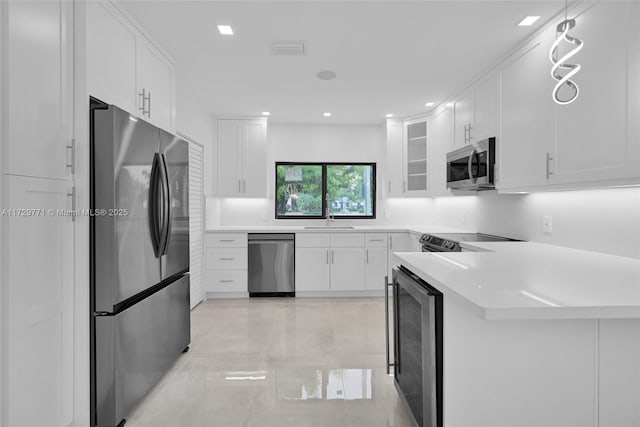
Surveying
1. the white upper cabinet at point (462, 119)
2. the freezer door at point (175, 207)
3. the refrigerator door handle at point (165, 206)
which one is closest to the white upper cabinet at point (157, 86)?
the freezer door at point (175, 207)

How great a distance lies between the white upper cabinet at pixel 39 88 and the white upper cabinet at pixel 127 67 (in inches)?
5.2

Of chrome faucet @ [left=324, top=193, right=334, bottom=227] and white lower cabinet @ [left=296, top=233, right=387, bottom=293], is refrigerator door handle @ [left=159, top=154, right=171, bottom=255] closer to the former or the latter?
white lower cabinet @ [left=296, top=233, right=387, bottom=293]

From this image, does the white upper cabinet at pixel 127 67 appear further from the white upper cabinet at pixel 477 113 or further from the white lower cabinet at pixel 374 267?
the white lower cabinet at pixel 374 267

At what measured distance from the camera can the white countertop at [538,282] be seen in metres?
1.03

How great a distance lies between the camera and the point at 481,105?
330 centimetres

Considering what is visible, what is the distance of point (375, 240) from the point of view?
4.80 m

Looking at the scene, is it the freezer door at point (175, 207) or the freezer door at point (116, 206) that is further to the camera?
the freezer door at point (175, 207)

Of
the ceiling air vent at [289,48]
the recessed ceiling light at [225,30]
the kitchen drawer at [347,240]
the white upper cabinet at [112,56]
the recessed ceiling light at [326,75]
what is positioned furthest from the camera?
the kitchen drawer at [347,240]

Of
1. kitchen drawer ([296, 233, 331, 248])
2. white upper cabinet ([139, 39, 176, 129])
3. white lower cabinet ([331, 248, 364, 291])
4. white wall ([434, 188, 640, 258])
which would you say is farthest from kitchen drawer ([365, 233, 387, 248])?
white upper cabinet ([139, 39, 176, 129])

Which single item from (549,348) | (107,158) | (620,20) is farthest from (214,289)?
(620,20)

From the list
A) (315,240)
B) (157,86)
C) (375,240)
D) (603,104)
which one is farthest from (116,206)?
(375,240)

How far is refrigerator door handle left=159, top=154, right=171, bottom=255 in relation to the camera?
2.34 meters

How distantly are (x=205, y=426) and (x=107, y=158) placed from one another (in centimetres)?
151

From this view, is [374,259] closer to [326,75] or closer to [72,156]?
[326,75]
